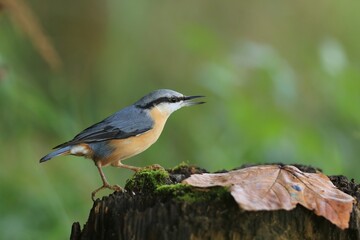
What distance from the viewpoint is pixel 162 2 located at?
26.9ft

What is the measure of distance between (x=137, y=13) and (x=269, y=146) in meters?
2.96

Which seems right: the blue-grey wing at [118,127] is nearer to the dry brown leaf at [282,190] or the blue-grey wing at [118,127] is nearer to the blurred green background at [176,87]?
the blurred green background at [176,87]

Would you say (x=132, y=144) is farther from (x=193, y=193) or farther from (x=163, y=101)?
(x=193, y=193)

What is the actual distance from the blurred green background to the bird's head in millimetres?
432

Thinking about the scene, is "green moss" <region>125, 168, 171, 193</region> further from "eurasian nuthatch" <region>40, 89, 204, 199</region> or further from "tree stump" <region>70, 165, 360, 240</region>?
"eurasian nuthatch" <region>40, 89, 204, 199</region>

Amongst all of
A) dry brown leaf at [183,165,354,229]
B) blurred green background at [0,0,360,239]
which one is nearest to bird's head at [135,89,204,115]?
blurred green background at [0,0,360,239]

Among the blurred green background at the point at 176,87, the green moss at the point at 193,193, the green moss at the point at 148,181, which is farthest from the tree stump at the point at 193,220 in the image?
the blurred green background at the point at 176,87

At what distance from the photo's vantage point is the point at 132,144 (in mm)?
4598

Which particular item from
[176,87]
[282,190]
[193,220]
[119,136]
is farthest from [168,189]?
[176,87]

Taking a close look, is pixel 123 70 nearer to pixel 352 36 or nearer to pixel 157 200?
pixel 352 36

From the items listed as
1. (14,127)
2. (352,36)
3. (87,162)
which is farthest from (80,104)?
(352,36)

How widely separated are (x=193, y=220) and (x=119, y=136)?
2.21 metres

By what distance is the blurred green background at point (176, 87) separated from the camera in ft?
16.6

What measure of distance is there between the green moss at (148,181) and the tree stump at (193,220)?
0.49 feet
